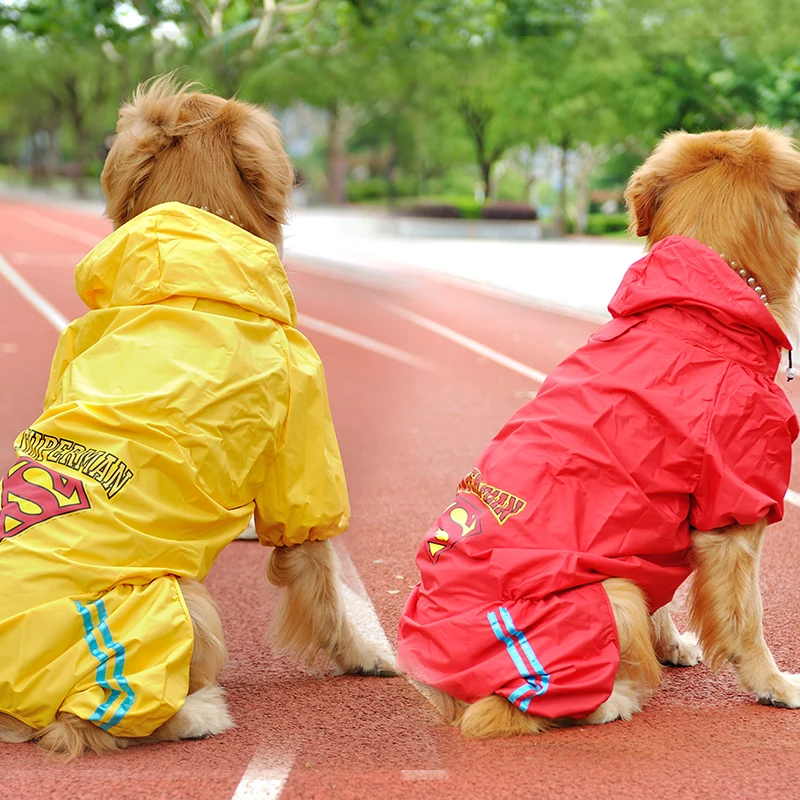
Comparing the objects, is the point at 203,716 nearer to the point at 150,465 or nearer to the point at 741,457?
the point at 150,465

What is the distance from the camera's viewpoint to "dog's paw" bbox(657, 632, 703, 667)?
4.10 m

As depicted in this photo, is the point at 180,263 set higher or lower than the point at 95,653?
higher

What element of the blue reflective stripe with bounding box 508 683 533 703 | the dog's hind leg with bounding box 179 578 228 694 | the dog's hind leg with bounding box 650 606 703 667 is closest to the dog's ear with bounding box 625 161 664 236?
the dog's hind leg with bounding box 650 606 703 667

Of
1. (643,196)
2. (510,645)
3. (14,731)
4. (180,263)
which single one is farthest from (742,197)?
(14,731)

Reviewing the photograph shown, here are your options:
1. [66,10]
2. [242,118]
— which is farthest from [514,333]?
[66,10]

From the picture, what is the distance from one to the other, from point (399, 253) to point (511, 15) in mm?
7565

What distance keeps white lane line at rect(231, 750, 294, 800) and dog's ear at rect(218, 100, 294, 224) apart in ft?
6.21

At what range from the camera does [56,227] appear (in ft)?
116

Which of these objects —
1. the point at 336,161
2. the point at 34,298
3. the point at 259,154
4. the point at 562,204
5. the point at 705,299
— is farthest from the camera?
the point at 336,161

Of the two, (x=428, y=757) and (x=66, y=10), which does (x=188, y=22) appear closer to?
(x=66, y=10)

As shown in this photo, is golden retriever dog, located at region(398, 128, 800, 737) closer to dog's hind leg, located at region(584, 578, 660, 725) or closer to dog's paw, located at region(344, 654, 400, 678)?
Result: dog's hind leg, located at region(584, 578, 660, 725)

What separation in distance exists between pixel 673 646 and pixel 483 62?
115ft

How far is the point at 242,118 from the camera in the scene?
377 cm

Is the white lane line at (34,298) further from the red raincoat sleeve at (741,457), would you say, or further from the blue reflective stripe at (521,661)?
the red raincoat sleeve at (741,457)
